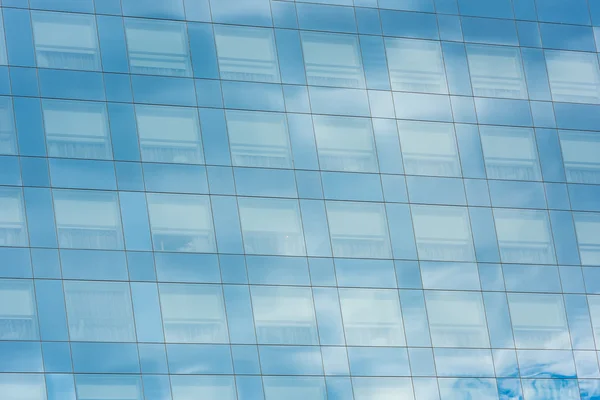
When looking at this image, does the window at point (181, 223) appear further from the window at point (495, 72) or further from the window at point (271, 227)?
the window at point (495, 72)

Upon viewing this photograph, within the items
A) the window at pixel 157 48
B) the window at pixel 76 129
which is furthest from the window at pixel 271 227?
the window at pixel 157 48

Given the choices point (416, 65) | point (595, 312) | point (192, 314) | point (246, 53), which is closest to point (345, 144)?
point (416, 65)

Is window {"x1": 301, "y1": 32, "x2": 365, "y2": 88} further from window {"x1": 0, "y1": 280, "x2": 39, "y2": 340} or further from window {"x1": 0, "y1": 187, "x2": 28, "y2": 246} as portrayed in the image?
window {"x1": 0, "y1": 280, "x2": 39, "y2": 340}

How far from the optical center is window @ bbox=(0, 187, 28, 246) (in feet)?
160

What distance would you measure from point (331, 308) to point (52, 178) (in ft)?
38.1

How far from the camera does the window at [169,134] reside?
2035 inches

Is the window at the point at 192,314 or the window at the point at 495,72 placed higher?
the window at the point at 495,72

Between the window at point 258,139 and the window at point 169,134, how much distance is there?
1437 mm

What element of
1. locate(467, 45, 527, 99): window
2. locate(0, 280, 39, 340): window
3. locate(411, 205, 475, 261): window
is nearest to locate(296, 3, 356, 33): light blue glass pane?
locate(467, 45, 527, 99): window

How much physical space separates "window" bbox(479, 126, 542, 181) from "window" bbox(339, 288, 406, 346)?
755 cm

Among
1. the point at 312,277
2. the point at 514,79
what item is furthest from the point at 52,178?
the point at 514,79

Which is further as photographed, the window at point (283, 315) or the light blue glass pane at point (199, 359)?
the window at point (283, 315)

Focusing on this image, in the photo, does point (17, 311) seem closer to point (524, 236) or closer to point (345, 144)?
point (345, 144)

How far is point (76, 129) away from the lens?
5112 cm
